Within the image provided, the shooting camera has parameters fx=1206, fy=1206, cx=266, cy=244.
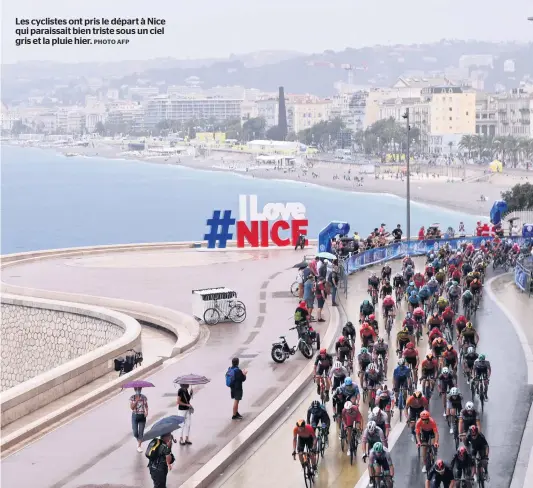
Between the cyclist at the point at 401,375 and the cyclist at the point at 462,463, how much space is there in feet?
14.7

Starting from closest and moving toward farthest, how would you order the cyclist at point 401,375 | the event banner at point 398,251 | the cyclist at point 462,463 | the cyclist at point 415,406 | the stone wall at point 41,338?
1. the cyclist at point 462,463
2. the cyclist at point 415,406
3. the cyclist at point 401,375
4. the stone wall at point 41,338
5. the event banner at point 398,251

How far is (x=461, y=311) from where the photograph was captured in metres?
31.3

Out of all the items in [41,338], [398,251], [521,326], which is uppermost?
[521,326]

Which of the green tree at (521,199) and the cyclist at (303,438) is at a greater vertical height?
the cyclist at (303,438)

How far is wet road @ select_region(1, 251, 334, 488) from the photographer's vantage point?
17.5 metres

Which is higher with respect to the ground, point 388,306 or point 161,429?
point 161,429

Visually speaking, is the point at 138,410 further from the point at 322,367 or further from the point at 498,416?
the point at 498,416

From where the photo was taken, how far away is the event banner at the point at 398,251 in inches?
1586

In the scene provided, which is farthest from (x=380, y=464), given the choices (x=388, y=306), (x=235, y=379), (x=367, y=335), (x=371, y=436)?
(x=388, y=306)

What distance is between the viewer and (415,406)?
17484 millimetres

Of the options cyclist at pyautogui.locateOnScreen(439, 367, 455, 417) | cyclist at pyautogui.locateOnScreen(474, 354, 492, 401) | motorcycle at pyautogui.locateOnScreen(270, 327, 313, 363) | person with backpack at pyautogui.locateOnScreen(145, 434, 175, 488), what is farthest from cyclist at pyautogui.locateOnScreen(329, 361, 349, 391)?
motorcycle at pyautogui.locateOnScreen(270, 327, 313, 363)

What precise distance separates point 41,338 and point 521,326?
43.6 ft

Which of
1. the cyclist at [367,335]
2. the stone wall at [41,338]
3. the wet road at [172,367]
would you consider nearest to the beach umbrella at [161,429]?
→ the wet road at [172,367]

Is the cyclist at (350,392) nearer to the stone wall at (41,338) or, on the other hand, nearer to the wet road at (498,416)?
the wet road at (498,416)
